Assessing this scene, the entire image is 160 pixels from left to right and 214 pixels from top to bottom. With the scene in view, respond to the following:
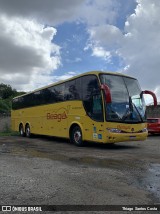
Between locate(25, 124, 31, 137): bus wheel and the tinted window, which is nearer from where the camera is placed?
the tinted window

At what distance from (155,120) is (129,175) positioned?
49.6 feet

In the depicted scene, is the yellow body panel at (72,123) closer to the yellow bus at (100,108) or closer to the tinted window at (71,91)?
the yellow bus at (100,108)

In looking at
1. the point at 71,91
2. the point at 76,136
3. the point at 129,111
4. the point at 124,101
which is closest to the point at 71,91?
the point at 71,91

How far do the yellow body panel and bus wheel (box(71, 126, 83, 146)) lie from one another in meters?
0.29

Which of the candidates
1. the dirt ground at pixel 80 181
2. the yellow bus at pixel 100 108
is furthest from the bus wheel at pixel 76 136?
the dirt ground at pixel 80 181

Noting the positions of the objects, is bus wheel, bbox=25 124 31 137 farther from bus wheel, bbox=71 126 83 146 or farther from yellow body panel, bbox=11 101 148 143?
bus wheel, bbox=71 126 83 146

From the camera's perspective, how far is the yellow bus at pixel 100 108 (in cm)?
1326

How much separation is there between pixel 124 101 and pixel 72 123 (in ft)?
10.5

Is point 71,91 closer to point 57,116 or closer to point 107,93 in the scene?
point 57,116

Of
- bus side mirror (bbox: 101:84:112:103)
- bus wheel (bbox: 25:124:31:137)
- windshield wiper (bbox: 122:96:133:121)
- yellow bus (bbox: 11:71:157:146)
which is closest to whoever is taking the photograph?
bus side mirror (bbox: 101:84:112:103)

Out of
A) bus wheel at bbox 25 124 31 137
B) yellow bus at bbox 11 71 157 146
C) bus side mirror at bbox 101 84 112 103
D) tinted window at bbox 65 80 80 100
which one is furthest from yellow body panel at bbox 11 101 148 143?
bus side mirror at bbox 101 84 112 103

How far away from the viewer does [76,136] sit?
1530 cm

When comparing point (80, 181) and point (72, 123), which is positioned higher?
point (72, 123)

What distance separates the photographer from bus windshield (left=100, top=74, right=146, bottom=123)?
43.6ft
